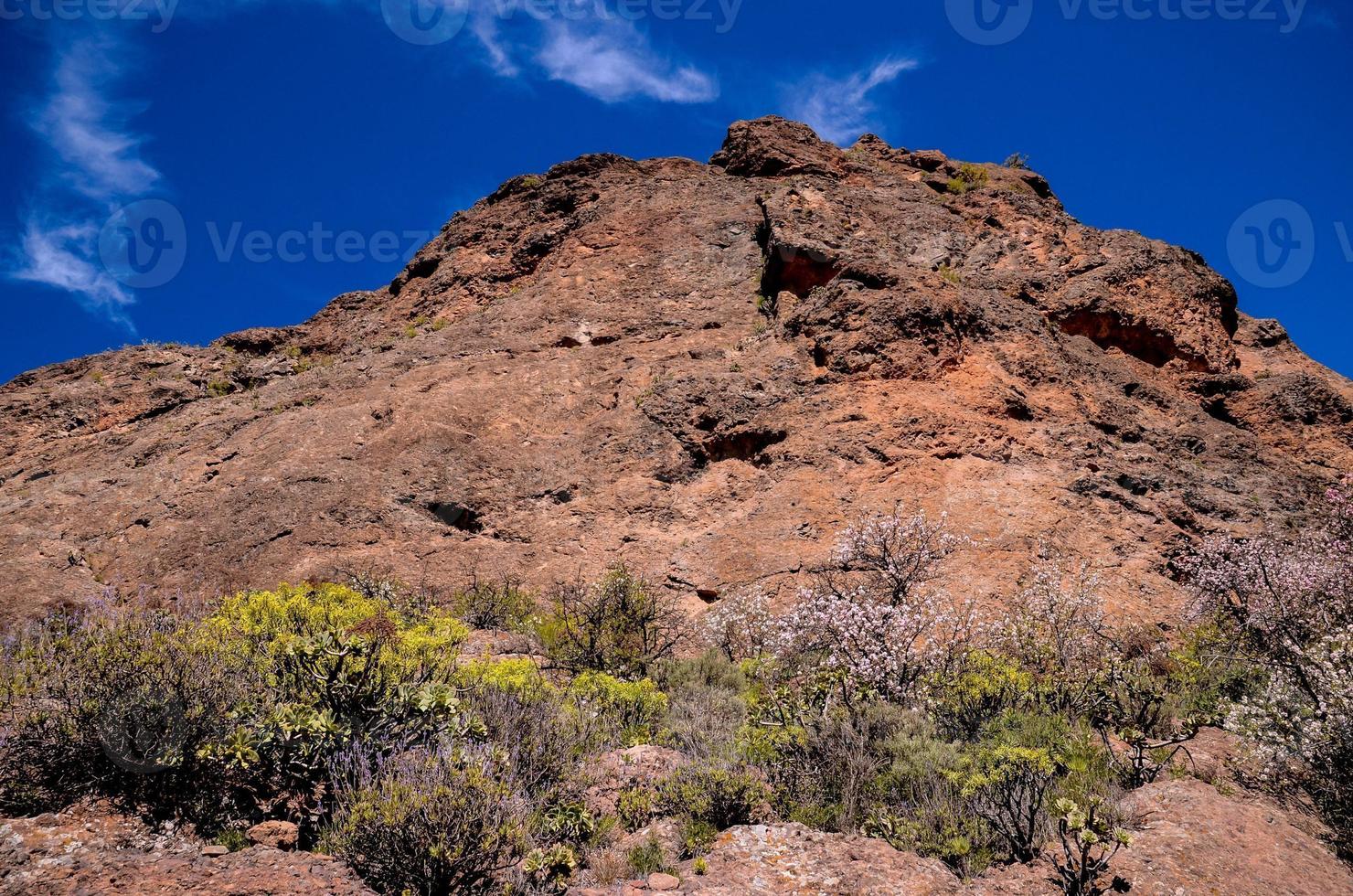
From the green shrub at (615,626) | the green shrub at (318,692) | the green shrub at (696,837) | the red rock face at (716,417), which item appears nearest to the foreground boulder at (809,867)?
the green shrub at (696,837)

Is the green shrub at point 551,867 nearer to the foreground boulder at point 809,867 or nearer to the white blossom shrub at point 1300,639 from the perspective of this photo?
the foreground boulder at point 809,867

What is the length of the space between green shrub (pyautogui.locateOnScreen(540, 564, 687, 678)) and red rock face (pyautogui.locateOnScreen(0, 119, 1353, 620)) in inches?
29.0

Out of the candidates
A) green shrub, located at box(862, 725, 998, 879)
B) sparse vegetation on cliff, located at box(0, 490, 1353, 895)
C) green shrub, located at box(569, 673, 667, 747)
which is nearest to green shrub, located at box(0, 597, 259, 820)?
sparse vegetation on cliff, located at box(0, 490, 1353, 895)

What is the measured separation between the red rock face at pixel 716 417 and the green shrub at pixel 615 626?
2.41 feet

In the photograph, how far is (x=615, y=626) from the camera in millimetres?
11023

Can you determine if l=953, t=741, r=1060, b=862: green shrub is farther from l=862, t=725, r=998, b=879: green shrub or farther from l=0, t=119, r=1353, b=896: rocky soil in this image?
l=0, t=119, r=1353, b=896: rocky soil

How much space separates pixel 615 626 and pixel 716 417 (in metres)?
5.21

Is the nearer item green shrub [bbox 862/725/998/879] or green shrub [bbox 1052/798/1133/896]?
green shrub [bbox 1052/798/1133/896]

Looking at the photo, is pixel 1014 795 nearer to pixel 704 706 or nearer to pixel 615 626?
pixel 704 706

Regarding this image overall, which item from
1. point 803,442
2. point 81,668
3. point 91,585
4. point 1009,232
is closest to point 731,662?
point 803,442

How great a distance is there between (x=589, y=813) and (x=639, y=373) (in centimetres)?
1173

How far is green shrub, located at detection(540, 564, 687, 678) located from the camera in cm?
1047

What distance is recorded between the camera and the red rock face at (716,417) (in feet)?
42.2

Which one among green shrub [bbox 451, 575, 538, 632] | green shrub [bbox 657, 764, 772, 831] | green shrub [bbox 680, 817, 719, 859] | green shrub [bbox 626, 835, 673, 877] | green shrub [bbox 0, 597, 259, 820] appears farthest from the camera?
green shrub [bbox 451, 575, 538, 632]
